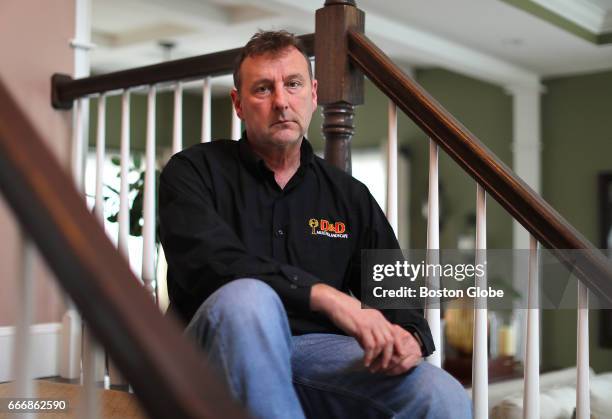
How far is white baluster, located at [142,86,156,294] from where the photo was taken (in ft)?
7.24

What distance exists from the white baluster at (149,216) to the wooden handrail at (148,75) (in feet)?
0.21

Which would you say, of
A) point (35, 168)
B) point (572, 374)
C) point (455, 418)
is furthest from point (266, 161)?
point (572, 374)

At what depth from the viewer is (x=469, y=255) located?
7.27 metres

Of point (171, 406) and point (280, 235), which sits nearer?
point (171, 406)

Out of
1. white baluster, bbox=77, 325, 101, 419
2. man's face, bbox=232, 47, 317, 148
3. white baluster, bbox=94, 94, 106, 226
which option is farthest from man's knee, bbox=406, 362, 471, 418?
white baluster, bbox=94, 94, 106, 226

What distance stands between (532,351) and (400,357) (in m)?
0.35

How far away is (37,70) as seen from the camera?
105 inches

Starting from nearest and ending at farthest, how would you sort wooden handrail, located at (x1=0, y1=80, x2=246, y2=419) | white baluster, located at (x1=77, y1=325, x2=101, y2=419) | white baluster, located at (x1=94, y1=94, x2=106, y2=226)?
wooden handrail, located at (x1=0, y1=80, x2=246, y2=419) < white baluster, located at (x1=77, y1=325, x2=101, y2=419) < white baluster, located at (x1=94, y1=94, x2=106, y2=226)

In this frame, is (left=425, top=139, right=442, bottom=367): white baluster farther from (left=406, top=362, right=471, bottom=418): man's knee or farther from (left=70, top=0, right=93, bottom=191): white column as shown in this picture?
(left=70, top=0, right=93, bottom=191): white column

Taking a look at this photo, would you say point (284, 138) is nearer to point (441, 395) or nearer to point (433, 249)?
point (433, 249)

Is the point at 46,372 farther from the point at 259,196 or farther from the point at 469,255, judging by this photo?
the point at 469,255

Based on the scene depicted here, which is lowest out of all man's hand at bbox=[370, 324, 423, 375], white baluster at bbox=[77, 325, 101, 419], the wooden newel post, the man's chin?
man's hand at bbox=[370, 324, 423, 375]

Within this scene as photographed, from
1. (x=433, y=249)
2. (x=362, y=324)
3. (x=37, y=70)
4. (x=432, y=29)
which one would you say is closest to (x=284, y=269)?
(x=362, y=324)

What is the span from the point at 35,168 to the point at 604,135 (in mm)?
6975
